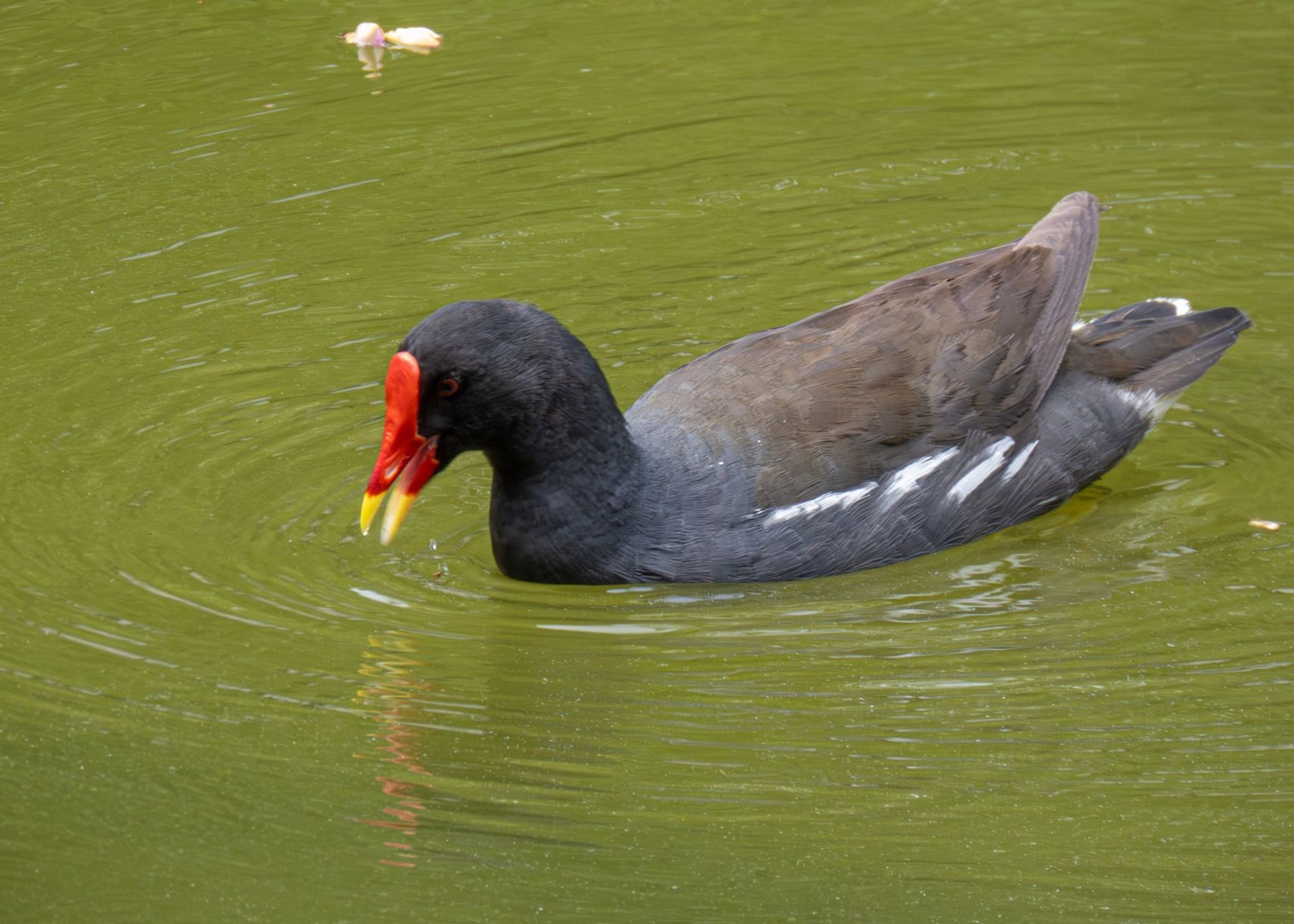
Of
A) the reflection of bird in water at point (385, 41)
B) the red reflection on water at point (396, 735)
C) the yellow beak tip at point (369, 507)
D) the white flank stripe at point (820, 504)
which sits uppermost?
the reflection of bird in water at point (385, 41)

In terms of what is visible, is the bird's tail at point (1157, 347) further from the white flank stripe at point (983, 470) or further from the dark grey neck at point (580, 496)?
the dark grey neck at point (580, 496)

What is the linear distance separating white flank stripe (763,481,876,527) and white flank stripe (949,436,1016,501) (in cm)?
36

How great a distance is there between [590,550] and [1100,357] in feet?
7.07

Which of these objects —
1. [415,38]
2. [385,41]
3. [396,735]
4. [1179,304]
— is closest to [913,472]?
[1179,304]

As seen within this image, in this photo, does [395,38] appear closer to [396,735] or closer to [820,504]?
[820,504]

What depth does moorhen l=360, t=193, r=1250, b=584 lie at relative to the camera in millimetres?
5863

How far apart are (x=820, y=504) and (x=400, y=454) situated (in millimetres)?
1372

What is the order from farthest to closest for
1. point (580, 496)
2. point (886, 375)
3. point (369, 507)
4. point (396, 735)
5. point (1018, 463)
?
point (1018, 463) → point (886, 375) → point (580, 496) → point (369, 507) → point (396, 735)

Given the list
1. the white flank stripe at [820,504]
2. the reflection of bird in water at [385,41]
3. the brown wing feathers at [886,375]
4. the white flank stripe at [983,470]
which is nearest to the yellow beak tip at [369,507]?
the brown wing feathers at [886,375]

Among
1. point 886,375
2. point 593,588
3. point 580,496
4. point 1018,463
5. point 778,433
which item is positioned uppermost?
point 886,375

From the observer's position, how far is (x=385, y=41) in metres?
10.9

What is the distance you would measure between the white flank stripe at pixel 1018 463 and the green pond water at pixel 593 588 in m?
0.24

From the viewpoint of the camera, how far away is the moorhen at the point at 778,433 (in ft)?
19.2

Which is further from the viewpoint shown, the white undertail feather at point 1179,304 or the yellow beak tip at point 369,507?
the white undertail feather at point 1179,304
